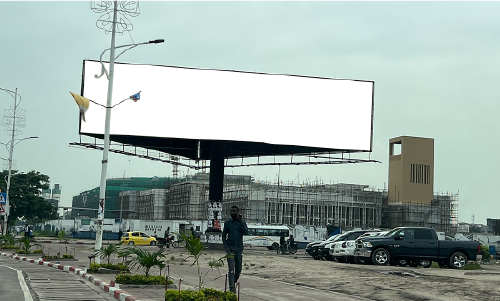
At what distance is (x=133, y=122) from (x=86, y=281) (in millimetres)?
28543

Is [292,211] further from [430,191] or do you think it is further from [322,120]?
[322,120]

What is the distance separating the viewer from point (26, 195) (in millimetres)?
77500

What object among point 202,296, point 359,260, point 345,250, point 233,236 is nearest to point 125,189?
point 345,250

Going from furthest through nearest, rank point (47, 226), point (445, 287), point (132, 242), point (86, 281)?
point (47, 226), point (132, 242), point (86, 281), point (445, 287)

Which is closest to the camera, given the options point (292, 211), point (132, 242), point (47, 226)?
point (132, 242)

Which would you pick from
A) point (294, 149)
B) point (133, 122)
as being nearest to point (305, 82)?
point (294, 149)

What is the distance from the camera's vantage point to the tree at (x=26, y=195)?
7694 centimetres

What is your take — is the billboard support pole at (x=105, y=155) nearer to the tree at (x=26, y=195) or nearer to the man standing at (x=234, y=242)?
the man standing at (x=234, y=242)

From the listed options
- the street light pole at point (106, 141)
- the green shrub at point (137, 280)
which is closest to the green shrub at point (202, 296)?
the green shrub at point (137, 280)

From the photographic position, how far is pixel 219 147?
52.6m

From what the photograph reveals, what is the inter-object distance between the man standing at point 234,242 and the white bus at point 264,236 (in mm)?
49977

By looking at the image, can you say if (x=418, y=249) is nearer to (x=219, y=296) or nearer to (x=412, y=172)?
(x=219, y=296)

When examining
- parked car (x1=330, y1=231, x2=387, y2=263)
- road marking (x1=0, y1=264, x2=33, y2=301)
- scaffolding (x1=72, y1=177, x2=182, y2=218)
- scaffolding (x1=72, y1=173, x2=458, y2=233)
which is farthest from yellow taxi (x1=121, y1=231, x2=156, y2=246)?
scaffolding (x1=72, y1=177, x2=182, y2=218)

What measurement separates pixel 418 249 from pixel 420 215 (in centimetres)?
6266
